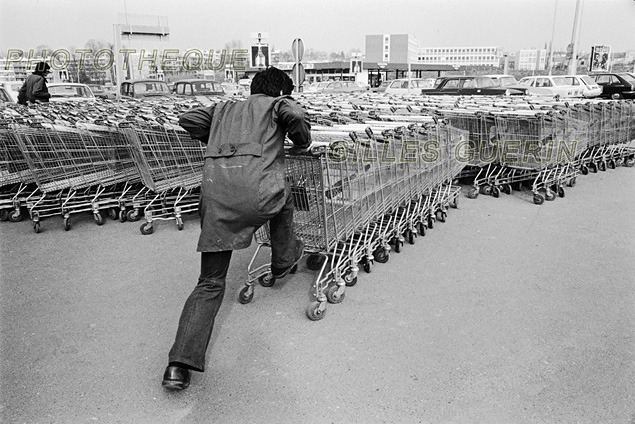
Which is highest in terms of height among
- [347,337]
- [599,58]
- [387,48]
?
[387,48]

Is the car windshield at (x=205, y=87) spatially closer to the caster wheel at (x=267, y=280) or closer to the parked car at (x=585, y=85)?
the caster wheel at (x=267, y=280)

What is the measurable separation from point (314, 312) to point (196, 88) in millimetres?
12274

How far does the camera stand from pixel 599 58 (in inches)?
1310

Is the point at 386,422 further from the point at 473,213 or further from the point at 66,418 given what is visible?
the point at 473,213

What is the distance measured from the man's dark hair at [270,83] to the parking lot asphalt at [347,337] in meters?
1.51

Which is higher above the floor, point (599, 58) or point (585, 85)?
point (599, 58)

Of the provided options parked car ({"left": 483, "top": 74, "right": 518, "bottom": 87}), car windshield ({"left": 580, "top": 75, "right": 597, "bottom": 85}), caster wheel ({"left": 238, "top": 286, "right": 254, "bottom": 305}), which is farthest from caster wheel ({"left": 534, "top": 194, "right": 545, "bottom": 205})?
car windshield ({"left": 580, "top": 75, "right": 597, "bottom": 85})

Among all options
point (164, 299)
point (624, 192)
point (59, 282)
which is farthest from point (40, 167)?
point (624, 192)

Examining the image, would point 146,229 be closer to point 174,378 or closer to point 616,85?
point 174,378

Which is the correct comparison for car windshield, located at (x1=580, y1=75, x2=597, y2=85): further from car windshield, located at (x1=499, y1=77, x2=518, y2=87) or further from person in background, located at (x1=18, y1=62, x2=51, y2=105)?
person in background, located at (x1=18, y1=62, x2=51, y2=105)

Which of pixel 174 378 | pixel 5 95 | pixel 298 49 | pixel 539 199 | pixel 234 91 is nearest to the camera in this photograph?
pixel 174 378

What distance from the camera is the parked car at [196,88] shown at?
47.0 ft

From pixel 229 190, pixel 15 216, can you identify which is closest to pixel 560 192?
pixel 229 190

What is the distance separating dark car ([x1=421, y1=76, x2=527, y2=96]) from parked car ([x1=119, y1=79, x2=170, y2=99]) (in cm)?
910
